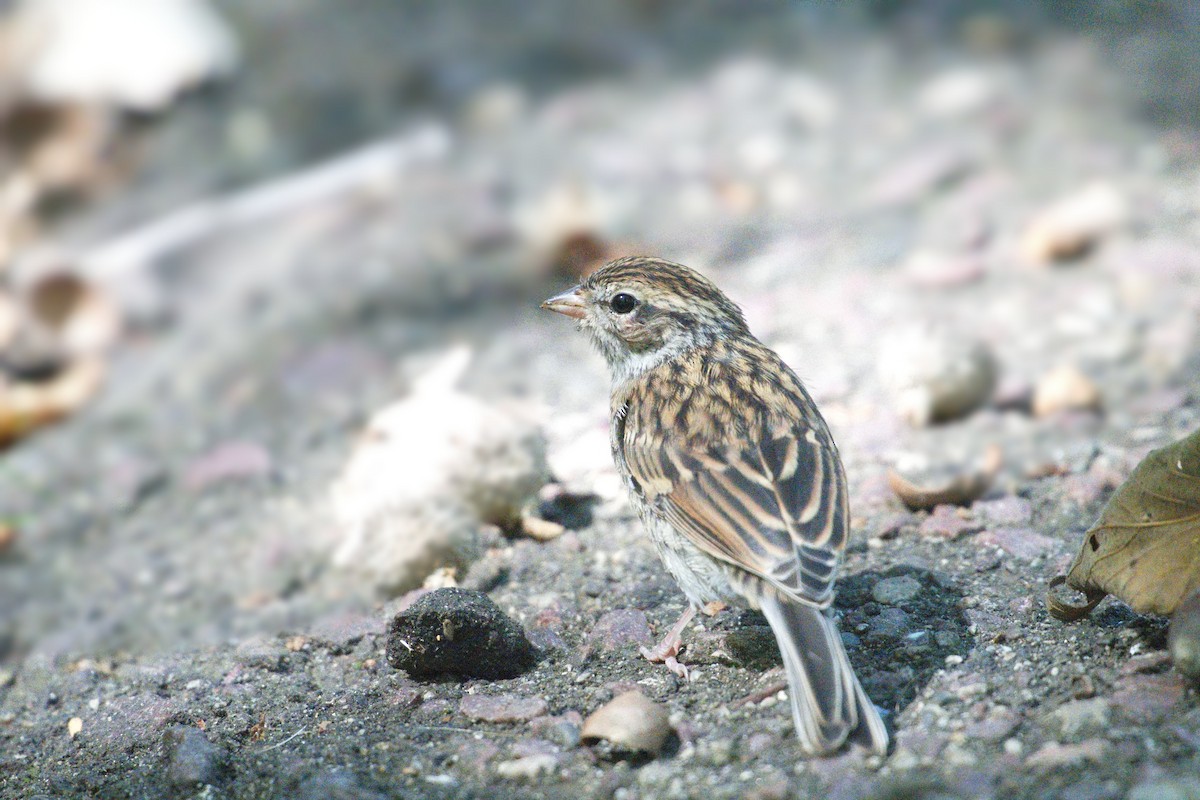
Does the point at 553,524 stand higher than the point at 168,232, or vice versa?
the point at 168,232

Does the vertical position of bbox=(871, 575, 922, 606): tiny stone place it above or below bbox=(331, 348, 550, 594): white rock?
below

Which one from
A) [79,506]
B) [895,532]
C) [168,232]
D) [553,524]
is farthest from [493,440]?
[168,232]

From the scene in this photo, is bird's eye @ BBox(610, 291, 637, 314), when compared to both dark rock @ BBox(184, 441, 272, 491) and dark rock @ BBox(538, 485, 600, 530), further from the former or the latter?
dark rock @ BBox(184, 441, 272, 491)

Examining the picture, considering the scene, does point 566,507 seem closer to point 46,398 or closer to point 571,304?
point 571,304

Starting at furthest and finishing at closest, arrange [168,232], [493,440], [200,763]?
[168,232]
[493,440]
[200,763]

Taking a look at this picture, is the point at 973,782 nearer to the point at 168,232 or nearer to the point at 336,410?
the point at 336,410

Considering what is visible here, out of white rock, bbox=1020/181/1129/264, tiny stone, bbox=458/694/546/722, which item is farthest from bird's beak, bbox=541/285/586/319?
white rock, bbox=1020/181/1129/264

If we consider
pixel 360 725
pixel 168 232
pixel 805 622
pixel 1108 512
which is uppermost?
pixel 168 232

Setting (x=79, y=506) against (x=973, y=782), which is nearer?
(x=973, y=782)
